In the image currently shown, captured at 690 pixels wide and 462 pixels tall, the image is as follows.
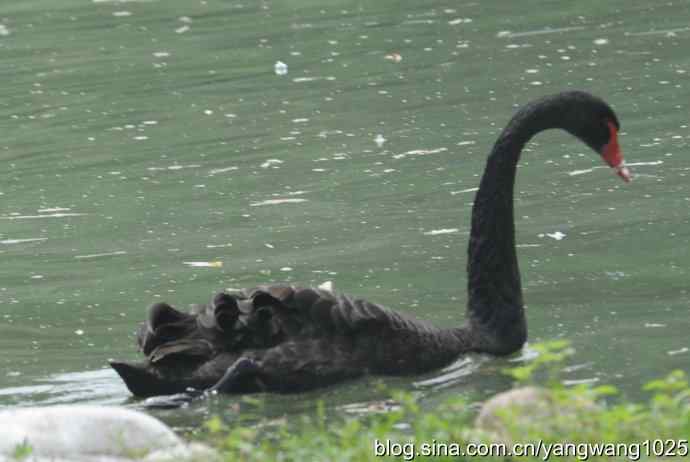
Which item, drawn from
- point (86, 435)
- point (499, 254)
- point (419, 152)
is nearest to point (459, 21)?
point (419, 152)

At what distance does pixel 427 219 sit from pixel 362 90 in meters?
4.06

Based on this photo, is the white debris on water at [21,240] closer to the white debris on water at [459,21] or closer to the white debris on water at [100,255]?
the white debris on water at [100,255]

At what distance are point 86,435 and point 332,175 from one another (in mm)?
5394

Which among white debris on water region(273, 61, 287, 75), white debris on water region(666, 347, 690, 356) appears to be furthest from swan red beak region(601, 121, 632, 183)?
white debris on water region(273, 61, 287, 75)

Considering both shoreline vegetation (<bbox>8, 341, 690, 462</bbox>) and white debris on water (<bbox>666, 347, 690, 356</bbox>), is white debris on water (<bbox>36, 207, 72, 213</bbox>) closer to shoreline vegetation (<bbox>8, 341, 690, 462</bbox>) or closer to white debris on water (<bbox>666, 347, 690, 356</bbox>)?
white debris on water (<bbox>666, 347, 690, 356</bbox>)

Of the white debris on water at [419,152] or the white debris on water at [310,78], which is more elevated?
the white debris on water at [419,152]

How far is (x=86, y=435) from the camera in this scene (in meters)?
4.94

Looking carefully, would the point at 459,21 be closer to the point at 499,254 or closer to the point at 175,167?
the point at 175,167

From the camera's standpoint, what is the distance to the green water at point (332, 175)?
7.25 meters

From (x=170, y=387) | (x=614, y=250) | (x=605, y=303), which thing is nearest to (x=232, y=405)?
(x=170, y=387)

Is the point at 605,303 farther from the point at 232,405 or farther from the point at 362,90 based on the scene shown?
the point at 362,90

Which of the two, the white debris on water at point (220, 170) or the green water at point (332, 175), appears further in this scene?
the white debris on water at point (220, 170)

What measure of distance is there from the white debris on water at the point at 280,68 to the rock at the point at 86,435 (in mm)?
9076

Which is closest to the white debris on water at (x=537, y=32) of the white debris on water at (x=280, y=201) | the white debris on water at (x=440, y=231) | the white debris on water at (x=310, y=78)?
the white debris on water at (x=310, y=78)
